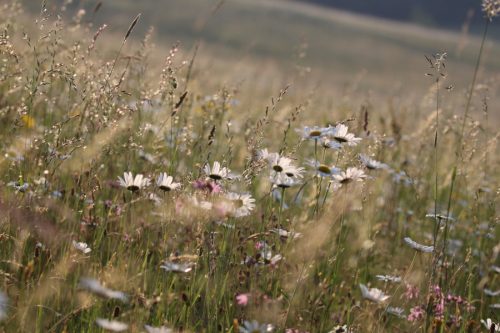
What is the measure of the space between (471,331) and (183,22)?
28.3 m

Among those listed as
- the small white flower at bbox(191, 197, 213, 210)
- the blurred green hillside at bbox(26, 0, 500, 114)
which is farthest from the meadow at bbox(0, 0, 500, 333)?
the blurred green hillside at bbox(26, 0, 500, 114)

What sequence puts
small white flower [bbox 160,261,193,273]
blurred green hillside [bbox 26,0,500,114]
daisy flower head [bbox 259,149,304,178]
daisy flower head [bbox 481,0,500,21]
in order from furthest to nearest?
blurred green hillside [bbox 26,0,500,114], daisy flower head [bbox 259,149,304,178], daisy flower head [bbox 481,0,500,21], small white flower [bbox 160,261,193,273]

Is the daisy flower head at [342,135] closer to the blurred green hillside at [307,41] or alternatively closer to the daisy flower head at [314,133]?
the daisy flower head at [314,133]

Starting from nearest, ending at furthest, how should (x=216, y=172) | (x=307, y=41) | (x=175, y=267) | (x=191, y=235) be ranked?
(x=175, y=267)
(x=191, y=235)
(x=216, y=172)
(x=307, y=41)

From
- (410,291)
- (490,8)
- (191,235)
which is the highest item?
(490,8)

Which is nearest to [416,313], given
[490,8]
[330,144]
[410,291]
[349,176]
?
[410,291]

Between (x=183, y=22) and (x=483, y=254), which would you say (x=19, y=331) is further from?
(x=183, y=22)

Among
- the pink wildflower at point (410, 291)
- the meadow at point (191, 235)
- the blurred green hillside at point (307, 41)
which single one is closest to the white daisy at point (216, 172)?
the meadow at point (191, 235)

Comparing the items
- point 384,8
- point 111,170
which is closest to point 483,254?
point 111,170

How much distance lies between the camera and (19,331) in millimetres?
1632

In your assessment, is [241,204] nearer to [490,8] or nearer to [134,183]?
[134,183]

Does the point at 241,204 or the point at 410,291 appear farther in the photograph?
the point at 410,291

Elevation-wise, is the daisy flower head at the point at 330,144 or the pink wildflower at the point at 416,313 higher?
the daisy flower head at the point at 330,144

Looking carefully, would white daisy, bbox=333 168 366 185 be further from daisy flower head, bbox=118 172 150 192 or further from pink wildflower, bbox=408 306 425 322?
daisy flower head, bbox=118 172 150 192
